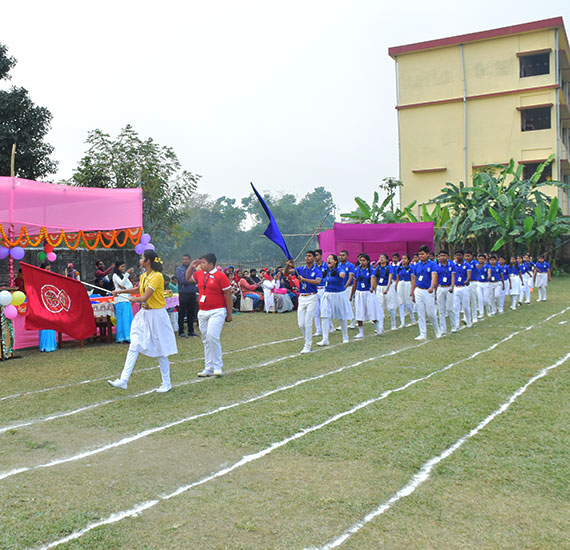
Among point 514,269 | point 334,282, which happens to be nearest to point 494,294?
point 514,269

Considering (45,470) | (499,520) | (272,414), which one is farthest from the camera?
(272,414)

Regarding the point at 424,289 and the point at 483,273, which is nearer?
the point at 424,289

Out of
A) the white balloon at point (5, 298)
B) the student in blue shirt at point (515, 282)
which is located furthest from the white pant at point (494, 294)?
the white balloon at point (5, 298)

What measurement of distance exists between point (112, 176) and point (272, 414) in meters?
16.3

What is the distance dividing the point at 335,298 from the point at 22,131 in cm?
1269

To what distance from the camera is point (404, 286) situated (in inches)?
575

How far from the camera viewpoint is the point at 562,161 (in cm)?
3441

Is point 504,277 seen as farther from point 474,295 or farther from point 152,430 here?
point 152,430

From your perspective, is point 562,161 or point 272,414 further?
point 562,161

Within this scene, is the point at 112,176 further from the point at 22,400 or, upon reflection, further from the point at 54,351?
the point at 22,400

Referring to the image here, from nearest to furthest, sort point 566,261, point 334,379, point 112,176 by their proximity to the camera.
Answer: point 334,379 → point 112,176 → point 566,261

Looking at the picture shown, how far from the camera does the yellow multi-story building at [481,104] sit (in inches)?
1309

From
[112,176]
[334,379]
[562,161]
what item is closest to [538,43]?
[562,161]

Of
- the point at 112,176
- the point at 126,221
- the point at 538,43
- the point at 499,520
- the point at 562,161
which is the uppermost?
the point at 538,43
